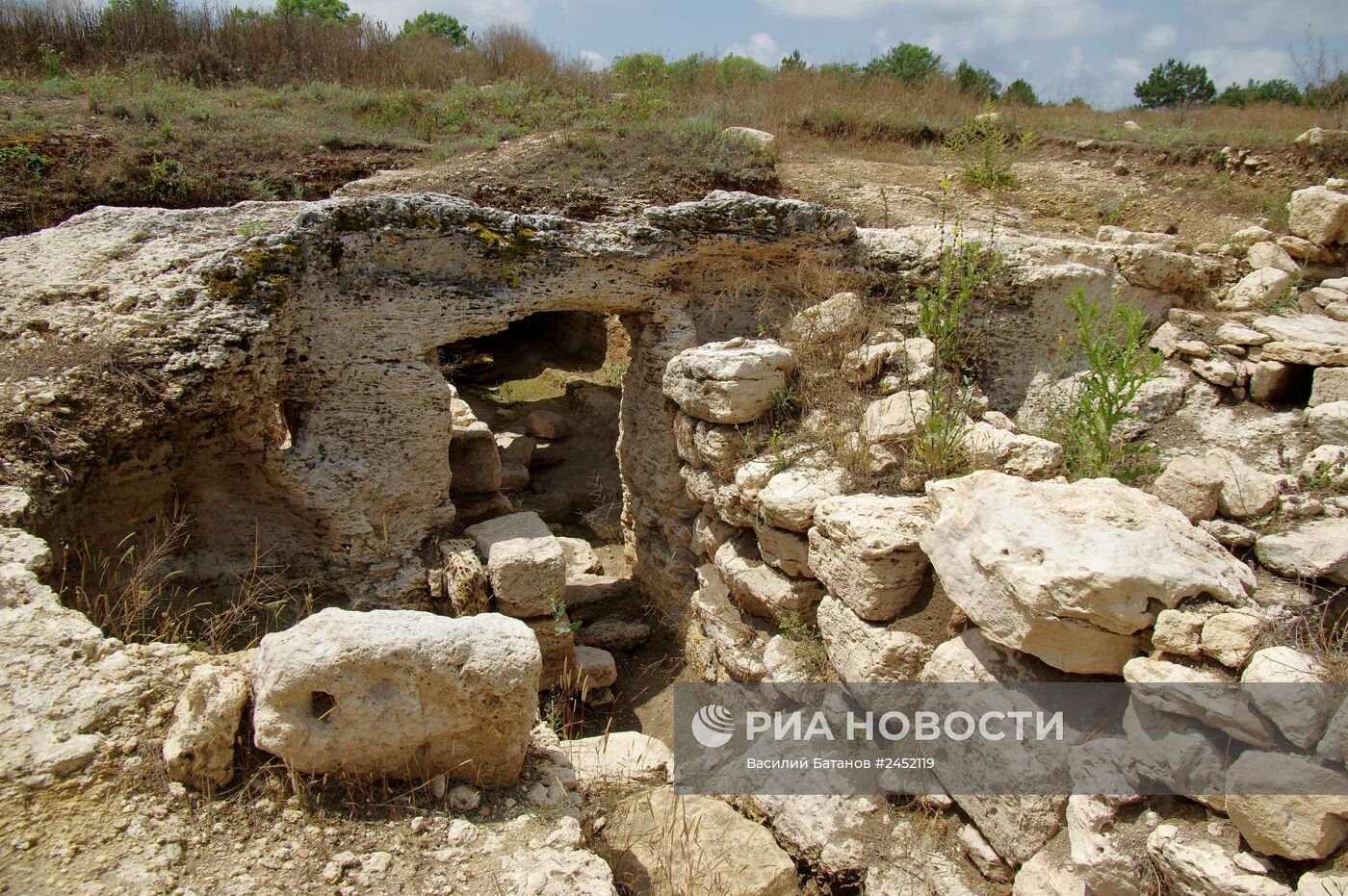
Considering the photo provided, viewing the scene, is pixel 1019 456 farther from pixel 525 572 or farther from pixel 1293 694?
pixel 525 572

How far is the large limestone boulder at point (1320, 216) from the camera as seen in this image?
17.6 ft

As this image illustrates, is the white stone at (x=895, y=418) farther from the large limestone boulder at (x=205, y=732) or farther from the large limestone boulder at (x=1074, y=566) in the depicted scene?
the large limestone boulder at (x=205, y=732)

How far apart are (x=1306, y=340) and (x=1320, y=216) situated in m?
1.81

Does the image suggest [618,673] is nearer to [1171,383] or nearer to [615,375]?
[1171,383]

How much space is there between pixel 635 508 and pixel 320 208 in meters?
3.12

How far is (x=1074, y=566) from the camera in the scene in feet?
8.90

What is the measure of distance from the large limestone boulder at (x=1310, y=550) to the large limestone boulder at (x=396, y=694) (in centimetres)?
298

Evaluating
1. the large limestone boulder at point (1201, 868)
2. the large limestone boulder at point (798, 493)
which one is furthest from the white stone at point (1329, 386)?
the large limestone boulder at point (1201, 868)

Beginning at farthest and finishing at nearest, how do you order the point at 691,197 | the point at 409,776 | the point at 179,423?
the point at 691,197 → the point at 179,423 → the point at 409,776

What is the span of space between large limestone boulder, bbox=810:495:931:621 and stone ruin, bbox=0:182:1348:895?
0.9 inches

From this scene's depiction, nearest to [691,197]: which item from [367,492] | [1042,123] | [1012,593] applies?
[367,492]

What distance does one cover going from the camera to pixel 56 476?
3.62 metres

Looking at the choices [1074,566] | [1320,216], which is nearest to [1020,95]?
Answer: [1320,216]

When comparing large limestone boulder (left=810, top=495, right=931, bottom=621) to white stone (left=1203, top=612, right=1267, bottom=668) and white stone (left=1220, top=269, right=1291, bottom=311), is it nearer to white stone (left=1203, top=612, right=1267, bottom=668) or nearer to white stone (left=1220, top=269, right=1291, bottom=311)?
white stone (left=1203, top=612, right=1267, bottom=668)
